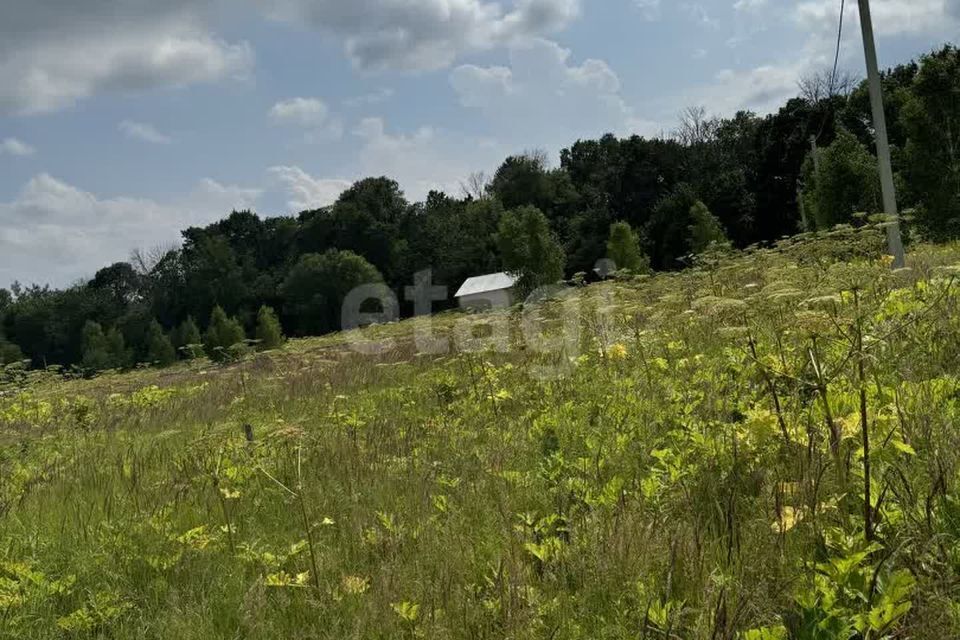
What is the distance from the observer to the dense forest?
54.1 feet

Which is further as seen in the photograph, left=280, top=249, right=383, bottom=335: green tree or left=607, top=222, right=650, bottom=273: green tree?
left=280, top=249, right=383, bottom=335: green tree

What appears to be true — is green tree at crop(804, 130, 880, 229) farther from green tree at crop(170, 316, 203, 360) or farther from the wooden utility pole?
green tree at crop(170, 316, 203, 360)

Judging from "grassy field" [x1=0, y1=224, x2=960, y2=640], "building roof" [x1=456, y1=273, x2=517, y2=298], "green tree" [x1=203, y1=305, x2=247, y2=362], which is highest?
"building roof" [x1=456, y1=273, x2=517, y2=298]

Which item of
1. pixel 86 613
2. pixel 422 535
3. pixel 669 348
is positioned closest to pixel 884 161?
pixel 669 348

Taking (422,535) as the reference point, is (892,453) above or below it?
above

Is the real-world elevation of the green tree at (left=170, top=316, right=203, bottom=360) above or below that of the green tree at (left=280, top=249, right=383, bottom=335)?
below

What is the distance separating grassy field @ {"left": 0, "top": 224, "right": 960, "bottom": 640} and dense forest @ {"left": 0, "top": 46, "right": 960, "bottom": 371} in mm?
14736

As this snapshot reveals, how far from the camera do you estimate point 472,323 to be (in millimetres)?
9281

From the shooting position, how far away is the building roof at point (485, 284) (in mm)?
50353

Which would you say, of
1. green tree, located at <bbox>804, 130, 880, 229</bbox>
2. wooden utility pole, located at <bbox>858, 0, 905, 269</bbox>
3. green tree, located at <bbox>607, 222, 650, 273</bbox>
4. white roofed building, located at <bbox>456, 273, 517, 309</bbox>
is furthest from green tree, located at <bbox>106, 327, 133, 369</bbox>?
wooden utility pole, located at <bbox>858, 0, 905, 269</bbox>

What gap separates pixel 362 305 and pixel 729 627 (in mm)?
55180

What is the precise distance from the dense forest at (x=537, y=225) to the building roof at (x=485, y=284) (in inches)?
133

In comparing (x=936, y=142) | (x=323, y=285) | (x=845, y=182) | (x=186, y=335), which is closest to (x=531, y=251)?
(x=845, y=182)

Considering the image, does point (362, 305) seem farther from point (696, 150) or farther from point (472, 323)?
point (472, 323)
